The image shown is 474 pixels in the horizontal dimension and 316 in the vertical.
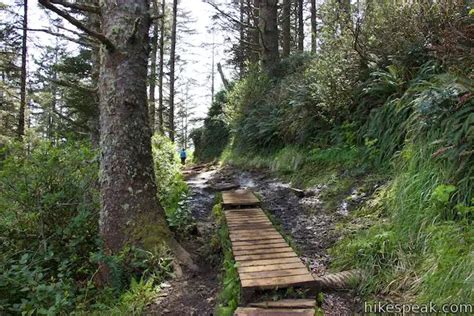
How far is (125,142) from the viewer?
3732mm

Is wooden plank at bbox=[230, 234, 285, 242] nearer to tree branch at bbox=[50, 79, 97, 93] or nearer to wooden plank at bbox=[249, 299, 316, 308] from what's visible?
wooden plank at bbox=[249, 299, 316, 308]

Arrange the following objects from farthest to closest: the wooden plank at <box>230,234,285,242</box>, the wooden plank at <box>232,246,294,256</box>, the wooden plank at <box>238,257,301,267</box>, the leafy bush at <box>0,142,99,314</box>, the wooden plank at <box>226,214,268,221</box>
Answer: the wooden plank at <box>226,214,268,221</box>
the leafy bush at <box>0,142,99,314</box>
the wooden plank at <box>230,234,285,242</box>
the wooden plank at <box>232,246,294,256</box>
the wooden plank at <box>238,257,301,267</box>

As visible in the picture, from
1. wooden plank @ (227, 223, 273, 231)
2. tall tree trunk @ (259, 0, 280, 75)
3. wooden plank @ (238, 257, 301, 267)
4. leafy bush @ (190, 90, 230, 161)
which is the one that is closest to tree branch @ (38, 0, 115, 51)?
wooden plank @ (227, 223, 273, 231)

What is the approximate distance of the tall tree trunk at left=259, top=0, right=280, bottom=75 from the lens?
37.7ft

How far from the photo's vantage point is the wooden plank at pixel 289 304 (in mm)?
2297

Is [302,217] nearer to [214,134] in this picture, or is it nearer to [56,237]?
[56,237]

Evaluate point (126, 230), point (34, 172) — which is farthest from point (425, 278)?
point (34, 172)

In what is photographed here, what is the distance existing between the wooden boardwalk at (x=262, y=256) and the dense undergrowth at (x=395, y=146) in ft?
1.72

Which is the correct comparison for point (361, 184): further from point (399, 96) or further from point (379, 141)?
point (399, 96)

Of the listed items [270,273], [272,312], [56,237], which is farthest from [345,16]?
[56,237]

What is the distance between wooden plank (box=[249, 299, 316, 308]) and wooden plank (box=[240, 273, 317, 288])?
0.38ft

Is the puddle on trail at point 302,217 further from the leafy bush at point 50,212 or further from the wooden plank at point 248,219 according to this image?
the leafy bush at point 50,212

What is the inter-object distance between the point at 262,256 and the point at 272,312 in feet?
2.63

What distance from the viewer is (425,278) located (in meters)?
2.36
